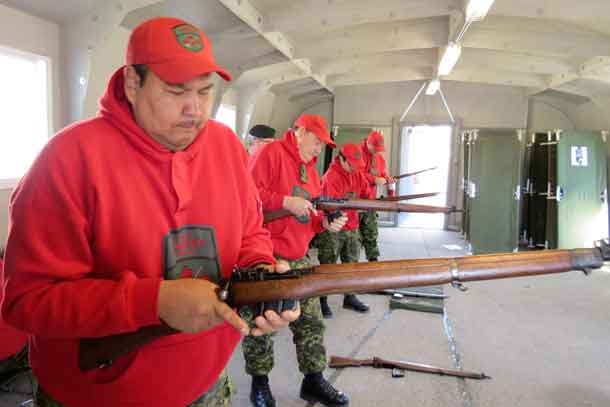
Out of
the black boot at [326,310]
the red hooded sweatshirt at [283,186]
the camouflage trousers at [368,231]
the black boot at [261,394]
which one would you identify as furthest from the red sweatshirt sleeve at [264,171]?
the camouflage trousers at [368,231]

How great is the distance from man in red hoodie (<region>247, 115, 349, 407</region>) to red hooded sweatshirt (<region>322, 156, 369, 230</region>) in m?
1.55

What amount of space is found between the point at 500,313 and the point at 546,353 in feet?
2.96

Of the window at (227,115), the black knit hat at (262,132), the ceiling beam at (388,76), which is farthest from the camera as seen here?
the ceiling beam at (388,76)

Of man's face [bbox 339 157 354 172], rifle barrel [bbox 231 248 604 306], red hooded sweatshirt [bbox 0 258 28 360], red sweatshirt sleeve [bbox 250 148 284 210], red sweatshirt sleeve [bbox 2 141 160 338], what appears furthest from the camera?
man's face [bbox 339 157 354 172]

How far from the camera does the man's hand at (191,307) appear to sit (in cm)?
92

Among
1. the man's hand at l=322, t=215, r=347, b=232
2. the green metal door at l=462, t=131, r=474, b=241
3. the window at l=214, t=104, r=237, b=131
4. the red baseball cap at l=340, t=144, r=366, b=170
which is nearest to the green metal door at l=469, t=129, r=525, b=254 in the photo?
the green metal door at l=462, t=131, r=474, b=241

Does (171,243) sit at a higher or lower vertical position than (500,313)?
higher

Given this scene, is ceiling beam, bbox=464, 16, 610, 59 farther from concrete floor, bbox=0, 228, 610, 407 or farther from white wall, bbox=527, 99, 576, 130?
white wall, bbox=527, 99, 576, 130

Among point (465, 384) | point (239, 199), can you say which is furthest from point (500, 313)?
point (239, 199)

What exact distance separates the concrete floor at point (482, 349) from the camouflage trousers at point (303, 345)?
301 millimetres

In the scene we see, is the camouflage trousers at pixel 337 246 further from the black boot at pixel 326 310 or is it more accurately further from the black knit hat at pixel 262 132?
the black knit hat at pixel 262 132

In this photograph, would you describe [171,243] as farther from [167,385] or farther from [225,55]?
[225,55]

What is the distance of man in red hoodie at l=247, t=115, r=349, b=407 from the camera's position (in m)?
2.45

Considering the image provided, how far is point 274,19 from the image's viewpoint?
453 centimetres
